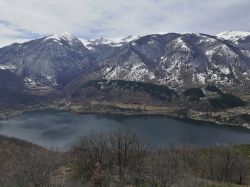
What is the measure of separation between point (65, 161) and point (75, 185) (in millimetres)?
46648

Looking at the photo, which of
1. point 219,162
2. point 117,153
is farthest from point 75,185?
point 219,162

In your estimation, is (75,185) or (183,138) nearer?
(75,185)

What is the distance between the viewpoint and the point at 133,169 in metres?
64.0

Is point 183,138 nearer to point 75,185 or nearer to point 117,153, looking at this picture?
point 117,153

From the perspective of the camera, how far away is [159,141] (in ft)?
615

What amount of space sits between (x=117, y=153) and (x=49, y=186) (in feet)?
113

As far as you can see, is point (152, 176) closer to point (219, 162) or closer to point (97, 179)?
point (97, 179)

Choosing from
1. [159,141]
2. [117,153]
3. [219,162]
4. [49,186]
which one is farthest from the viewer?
[159,141]

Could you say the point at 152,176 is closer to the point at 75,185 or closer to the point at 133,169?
the point at 75,185

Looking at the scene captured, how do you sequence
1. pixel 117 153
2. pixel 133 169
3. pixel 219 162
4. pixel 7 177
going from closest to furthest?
pixel 7 177 → pixel 133 169 → pixel 117 153 → pixel 219 162

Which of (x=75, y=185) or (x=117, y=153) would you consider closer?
(x=75, y=185)

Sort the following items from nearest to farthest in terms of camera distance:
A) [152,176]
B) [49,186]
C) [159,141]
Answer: [49,186], [152,176], [159,141]

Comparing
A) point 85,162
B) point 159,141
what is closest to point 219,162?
point 85,162

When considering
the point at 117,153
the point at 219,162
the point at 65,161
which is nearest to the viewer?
the point at 117,153
